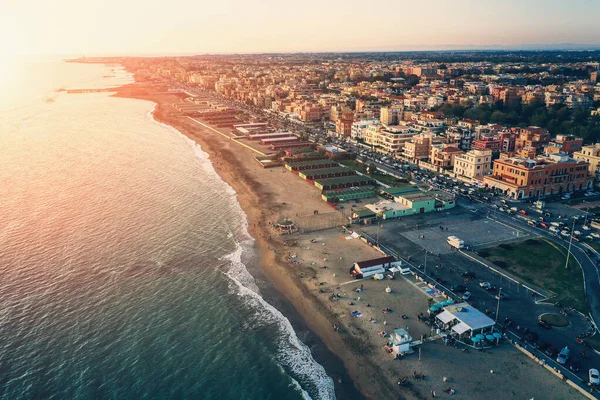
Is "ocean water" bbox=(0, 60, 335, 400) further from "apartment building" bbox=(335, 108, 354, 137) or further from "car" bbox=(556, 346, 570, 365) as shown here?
"apartment building" bbox=(335, 108, 354, 137)

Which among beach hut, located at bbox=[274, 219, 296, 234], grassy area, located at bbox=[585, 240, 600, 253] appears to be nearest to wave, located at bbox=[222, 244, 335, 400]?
beach hut, located at bbox=[274, 219, 296, 234]

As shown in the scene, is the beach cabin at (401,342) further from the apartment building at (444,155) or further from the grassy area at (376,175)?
the apartment building at (444,155)

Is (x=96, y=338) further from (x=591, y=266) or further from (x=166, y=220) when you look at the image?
(x=591, y=266)

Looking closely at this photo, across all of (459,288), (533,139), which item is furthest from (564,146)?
(459,288)

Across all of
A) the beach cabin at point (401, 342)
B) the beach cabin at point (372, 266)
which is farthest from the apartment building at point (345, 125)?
the beach cabin at point (401, 342)

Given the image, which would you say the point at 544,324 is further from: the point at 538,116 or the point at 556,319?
the point at 538,116

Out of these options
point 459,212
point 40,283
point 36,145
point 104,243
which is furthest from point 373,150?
point 36,145
